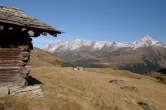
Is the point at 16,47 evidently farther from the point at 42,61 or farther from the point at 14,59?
the point at 42,61

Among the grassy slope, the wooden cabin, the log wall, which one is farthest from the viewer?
the grassy slope

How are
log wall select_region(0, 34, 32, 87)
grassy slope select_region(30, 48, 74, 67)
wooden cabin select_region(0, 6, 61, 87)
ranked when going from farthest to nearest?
grassy slope select_region(30, 48, 74, 67)
log wall select_region(0, 34, 32, 87)
wooden cabin select_region(0, 6, 61, 87)

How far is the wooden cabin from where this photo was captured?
845 cm

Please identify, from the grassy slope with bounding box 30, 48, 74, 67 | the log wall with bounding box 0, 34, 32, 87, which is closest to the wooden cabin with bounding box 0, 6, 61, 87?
the log wall with bounding box 0, 34, 32, 87

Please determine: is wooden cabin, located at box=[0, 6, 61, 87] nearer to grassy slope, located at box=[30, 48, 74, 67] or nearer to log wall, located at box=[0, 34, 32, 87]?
log wall, located at box=[0, 34, 32, 87]

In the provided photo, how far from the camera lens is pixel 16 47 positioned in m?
8.92

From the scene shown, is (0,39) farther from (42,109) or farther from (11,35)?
(42,109)

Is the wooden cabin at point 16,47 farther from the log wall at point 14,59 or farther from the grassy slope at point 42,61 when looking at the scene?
the grassy slope at point 42,61

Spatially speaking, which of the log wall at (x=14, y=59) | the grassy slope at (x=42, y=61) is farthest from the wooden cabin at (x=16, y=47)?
the grassy slope at (x=42, y=61)

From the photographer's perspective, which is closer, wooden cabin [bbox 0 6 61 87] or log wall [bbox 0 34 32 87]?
wooden cabin [bbox 0 6 61 87]

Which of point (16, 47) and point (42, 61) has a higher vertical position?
point (42, 61)

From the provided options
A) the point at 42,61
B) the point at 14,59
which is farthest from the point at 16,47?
the point at 42,61

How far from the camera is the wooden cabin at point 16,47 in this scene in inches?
333

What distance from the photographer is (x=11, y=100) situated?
811 cm
